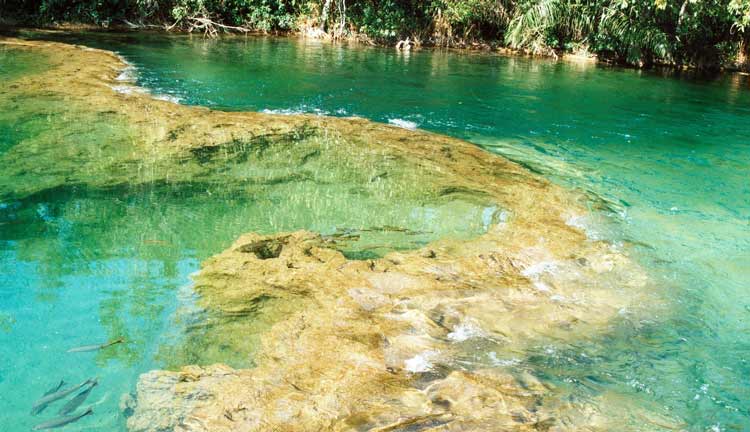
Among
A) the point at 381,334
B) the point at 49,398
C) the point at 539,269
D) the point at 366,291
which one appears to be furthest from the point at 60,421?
the point at 539,269

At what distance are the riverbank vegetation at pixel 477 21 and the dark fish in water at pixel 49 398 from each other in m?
20.3

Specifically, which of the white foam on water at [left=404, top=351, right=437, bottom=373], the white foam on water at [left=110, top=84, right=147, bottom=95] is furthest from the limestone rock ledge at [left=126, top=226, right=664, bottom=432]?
the white foam on water at [left=110, top=84, right=147, bottom=95]

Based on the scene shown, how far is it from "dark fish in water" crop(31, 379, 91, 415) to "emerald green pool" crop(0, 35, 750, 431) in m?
0.07

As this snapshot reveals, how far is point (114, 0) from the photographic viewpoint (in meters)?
21.0

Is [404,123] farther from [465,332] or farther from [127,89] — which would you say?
[465,332]

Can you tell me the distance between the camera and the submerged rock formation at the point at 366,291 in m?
3.22

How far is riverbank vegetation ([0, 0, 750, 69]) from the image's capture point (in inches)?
807

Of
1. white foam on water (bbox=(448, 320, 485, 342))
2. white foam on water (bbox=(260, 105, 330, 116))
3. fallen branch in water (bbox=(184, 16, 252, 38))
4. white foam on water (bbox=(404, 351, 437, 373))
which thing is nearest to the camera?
white foam on water (bbox=(404, 351, 437, 373))

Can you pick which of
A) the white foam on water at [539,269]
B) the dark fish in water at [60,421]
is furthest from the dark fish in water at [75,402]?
the white foam on water at [539,269]

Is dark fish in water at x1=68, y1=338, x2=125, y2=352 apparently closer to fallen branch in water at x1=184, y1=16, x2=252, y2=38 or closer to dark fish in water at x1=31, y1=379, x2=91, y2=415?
dark fish in water at x1=31, y1=379, x2=91, y2=415

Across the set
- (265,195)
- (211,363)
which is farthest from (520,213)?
(211,363)

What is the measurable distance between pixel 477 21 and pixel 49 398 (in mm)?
23783

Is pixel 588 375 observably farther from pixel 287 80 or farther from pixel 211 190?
pixel 287 80

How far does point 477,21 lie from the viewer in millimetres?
24344
